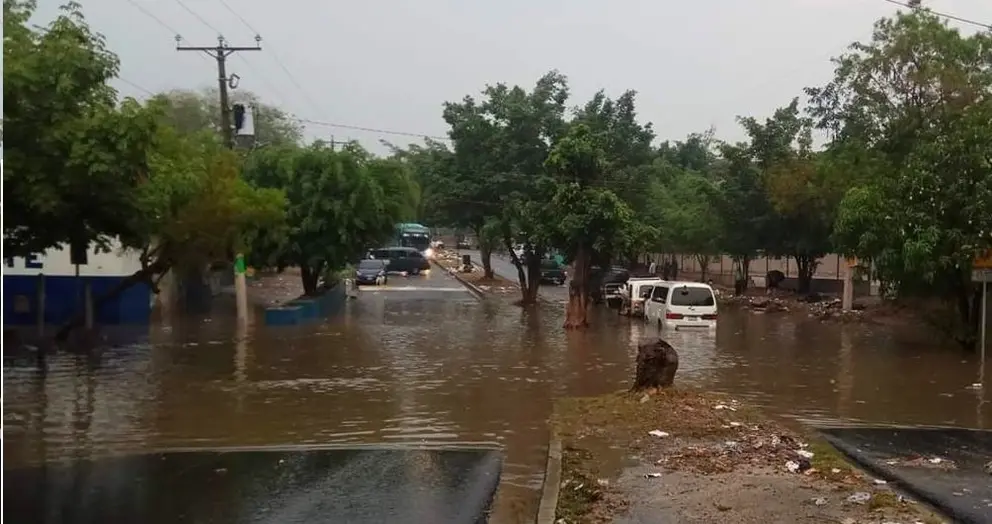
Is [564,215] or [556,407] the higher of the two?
[564,215]

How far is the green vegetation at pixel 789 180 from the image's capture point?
76.8 ft

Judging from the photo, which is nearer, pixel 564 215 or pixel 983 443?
pixel 983 443

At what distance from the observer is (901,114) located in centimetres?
3162

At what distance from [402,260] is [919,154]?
50891mm

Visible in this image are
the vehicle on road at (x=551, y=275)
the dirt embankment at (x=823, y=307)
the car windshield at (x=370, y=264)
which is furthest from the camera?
the vehicle on road at (x=551, y=275)

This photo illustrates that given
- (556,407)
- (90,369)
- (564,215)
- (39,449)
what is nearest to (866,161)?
(564,215)

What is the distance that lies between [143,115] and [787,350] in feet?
56.2

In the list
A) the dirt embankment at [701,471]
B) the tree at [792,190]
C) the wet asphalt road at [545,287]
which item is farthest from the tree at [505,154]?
the dirt embankment at [701,471]

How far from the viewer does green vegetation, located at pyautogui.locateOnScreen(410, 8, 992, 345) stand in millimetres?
23406

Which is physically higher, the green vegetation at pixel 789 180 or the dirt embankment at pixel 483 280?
the green vegetation at pixel 789 180

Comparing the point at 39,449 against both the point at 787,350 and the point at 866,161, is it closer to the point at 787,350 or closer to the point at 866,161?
the point at 787,350

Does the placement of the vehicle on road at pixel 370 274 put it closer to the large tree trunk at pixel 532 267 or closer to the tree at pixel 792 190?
the large tree trunk at pixel 532 267

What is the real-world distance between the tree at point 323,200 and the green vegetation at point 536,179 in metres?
0.08

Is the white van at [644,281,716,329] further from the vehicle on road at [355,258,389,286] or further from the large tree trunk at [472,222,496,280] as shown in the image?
the vehicle on road at [355,258,389,286]
